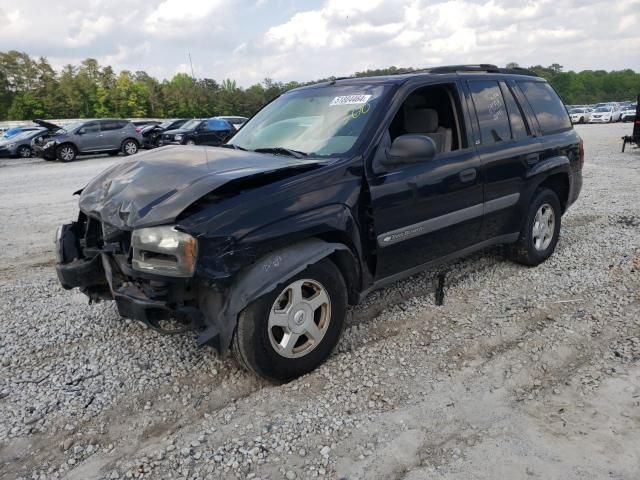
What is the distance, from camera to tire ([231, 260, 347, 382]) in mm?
2845

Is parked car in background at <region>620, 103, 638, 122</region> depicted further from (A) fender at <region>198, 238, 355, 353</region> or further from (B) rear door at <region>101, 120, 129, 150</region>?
(A) fender at <region>198, 238, 355, 353</region>

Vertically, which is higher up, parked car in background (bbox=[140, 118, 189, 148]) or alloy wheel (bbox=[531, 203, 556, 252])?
parked car in background (bbox=[140, 118, 189, 148])

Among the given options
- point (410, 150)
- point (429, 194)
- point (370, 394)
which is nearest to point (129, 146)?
point (429, 194)

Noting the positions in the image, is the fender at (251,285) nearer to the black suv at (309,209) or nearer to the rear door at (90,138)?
the black suv at (309,209)

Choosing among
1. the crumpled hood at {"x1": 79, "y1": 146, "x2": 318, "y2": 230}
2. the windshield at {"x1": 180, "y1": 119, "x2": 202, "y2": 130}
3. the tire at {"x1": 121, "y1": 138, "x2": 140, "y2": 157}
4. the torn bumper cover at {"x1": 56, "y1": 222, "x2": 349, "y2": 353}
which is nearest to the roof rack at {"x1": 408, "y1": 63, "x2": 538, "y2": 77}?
the crumpled hood at {"x1": 79, "y1": 146, "x2": 318, "y2": 230}

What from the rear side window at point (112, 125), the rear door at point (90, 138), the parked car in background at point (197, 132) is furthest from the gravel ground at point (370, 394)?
the rear side window at point (112, 125)

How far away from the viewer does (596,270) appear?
4910 millimetres

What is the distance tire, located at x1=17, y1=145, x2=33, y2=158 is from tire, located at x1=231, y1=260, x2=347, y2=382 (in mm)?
23563

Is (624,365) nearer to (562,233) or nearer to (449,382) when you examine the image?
(449,382)

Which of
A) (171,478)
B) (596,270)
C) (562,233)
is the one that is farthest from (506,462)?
(562,233)

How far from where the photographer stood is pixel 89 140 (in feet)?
65.8

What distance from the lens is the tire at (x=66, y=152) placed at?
1938cm

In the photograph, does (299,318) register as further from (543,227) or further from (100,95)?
(100,95)

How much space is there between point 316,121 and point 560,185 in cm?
298
